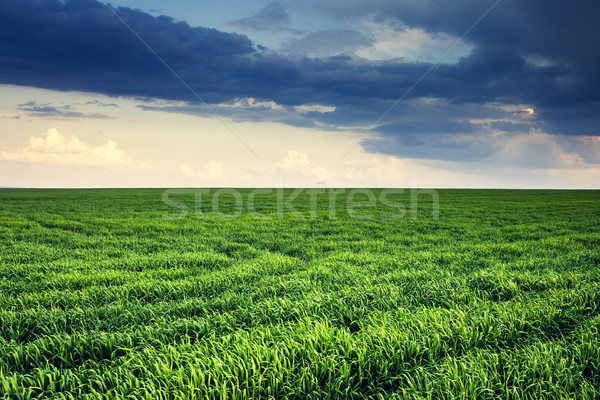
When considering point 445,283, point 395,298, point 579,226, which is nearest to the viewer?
point 395,298

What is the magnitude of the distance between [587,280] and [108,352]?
8.57 metres

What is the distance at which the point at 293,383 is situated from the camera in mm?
3391

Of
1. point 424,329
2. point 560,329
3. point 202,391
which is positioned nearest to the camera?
point 202,391

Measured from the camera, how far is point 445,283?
629 cm

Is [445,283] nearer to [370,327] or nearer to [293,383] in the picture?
[370,327]

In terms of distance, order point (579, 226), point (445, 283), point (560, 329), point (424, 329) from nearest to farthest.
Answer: point (424, 329)
point (560, 329)
point (445, 283)
point (579, 226)

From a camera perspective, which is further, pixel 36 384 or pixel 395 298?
pixel 395 298

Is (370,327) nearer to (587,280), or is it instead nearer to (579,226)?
(587,280)

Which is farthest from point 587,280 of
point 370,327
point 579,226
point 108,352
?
point 579,226

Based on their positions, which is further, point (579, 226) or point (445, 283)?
point (579, 226)

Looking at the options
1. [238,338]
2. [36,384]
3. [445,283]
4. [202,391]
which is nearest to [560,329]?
[445,283]

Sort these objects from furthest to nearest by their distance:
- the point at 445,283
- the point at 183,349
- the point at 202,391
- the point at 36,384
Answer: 1. the point at 445,283
2. the point at 183,349
3. the point at 36,384
4. the point at 202,391

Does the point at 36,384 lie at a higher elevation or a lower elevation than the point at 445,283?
lower

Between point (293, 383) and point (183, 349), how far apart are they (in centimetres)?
152
